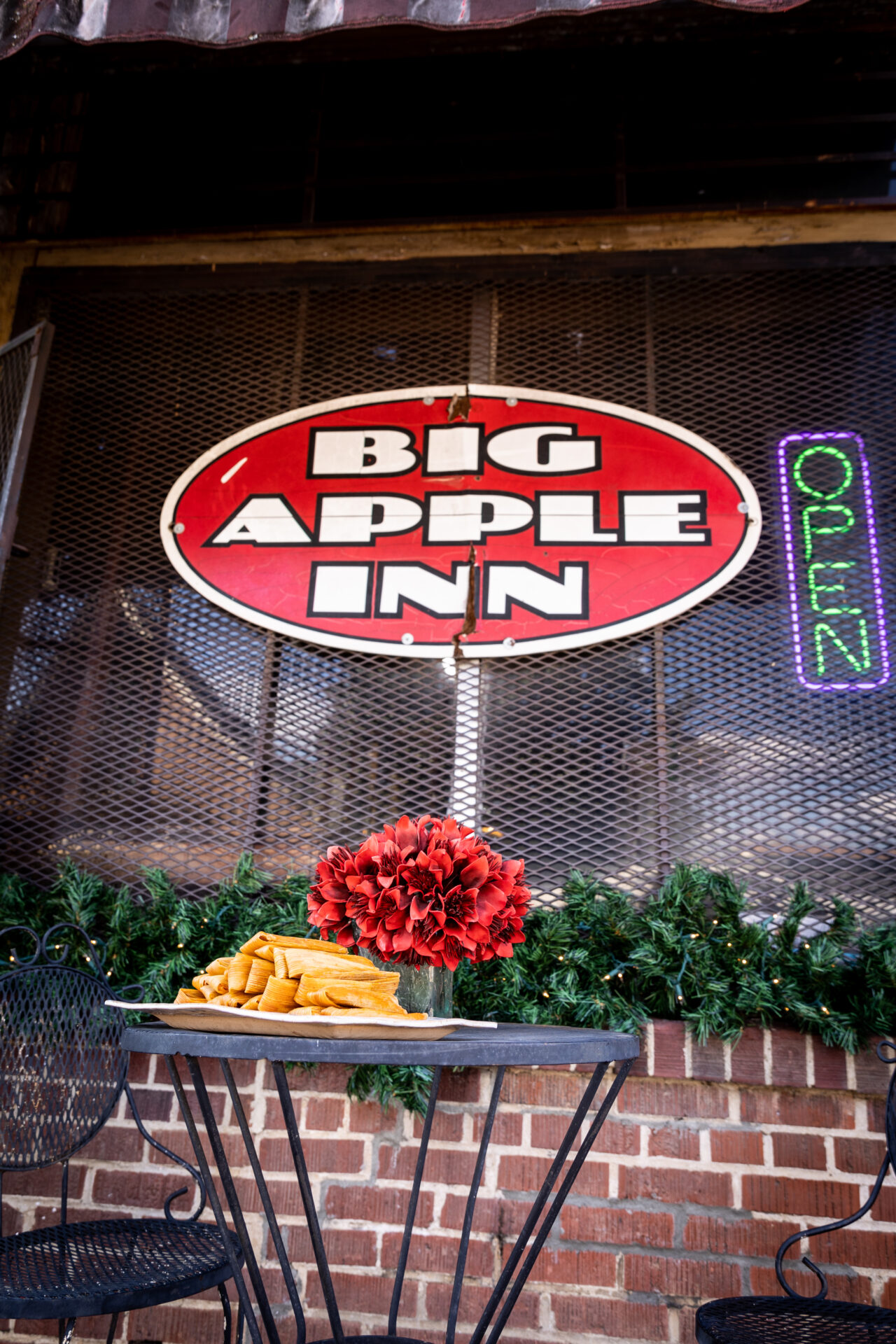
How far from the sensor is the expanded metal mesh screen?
233 centimetres

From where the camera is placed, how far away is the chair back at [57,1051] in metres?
1.93

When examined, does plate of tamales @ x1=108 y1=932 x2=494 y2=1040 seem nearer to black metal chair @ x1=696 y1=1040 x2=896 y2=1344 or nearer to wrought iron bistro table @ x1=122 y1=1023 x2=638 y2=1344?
wrought iron bistro table @ x1=122 y1=1023 x2=638 y2=1344

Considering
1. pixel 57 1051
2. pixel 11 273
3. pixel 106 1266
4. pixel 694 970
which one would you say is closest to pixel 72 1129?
pixel 57 1051

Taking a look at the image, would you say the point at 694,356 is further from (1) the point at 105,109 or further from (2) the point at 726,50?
(1) the point at 105,109

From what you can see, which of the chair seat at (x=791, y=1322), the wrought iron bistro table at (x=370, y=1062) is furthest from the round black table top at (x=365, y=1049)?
the chair seat at (x=791, y=1322)

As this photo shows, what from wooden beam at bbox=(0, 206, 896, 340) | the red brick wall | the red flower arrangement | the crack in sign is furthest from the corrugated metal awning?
the red brick wall

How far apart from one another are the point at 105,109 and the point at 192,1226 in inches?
128

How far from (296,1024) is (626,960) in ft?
3.62

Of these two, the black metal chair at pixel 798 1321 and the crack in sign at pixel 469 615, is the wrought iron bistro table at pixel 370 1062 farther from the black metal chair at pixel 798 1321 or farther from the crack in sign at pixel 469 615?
the crack in sign at pixel 469 615

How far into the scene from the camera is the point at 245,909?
218 centimetres

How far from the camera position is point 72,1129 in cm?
193

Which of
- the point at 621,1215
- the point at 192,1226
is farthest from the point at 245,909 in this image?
the point at 621,1215

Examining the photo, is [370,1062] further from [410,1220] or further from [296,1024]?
[410,1220]

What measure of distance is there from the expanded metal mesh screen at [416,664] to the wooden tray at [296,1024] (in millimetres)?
1185
